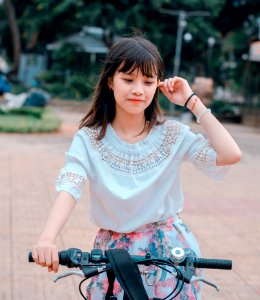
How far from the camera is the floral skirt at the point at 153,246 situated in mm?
2984

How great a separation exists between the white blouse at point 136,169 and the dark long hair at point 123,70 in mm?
46

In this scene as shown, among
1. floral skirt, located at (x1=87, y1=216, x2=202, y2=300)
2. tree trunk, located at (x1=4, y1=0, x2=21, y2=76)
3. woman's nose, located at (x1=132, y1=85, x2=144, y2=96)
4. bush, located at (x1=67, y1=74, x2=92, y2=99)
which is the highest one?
woman's nose, located at (x1=132, y1=85, x2=144, y2=96)

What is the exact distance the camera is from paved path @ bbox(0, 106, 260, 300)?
237 inches

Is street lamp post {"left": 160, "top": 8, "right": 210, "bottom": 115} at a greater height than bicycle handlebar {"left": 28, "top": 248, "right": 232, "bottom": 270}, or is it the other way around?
bicycle handlebar {"left": 28, "top": 248, "right": 232, "bottom": 270}

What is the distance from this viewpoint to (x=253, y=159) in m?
17.7

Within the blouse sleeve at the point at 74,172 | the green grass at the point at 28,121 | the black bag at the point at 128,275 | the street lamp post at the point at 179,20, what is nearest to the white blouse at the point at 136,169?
the blouse sleeve at the point at 74,172

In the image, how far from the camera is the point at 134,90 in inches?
116

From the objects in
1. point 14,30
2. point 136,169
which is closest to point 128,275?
point 136,169

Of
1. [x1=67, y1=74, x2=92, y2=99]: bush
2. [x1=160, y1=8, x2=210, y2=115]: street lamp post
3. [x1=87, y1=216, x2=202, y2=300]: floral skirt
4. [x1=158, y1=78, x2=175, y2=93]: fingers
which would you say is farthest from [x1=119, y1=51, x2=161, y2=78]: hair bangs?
[x1=67, y1=74, x2=92, y2=99]: bush

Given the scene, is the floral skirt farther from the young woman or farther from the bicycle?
the bicycle

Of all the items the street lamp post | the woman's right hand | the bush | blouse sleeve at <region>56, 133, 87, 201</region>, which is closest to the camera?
the woman's right hand

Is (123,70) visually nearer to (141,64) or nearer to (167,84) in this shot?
(141,64)

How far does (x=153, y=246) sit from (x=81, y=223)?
543cm

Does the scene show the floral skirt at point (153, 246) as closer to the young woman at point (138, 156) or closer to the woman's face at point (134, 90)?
the young woman at point (138, 156)
